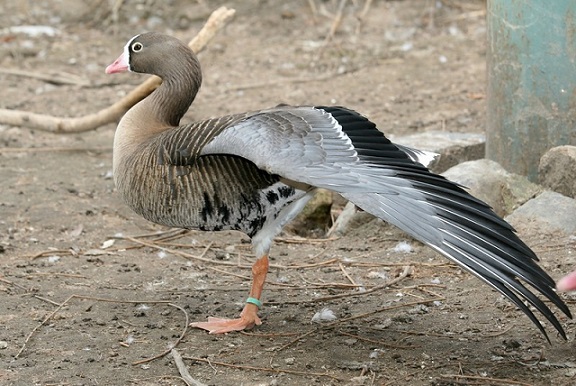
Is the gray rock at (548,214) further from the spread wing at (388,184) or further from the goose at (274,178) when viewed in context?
the spread wing at (388,184)

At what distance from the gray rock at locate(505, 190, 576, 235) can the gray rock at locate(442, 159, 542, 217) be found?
19 cm

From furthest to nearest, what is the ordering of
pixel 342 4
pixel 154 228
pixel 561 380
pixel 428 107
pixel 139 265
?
pixel 342 4, pixel 428 107, pixel 154 228, pixel 139 265, pixel 561 380

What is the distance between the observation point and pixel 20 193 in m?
6.82

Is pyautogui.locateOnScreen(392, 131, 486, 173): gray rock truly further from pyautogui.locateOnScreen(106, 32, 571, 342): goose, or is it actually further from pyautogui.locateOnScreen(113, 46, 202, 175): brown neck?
pyautogui.locateOnScreen(113, 46, 202, 175): brown neck

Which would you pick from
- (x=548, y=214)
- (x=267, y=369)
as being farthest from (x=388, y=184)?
(x=548, y=214)

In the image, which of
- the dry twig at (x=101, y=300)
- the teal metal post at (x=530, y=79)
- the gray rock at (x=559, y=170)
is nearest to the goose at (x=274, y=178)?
the dry twig at (x=101, y=300)

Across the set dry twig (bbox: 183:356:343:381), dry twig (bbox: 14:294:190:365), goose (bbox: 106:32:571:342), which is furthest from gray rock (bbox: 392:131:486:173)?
dry twig (bbox: 183:356:343:381)

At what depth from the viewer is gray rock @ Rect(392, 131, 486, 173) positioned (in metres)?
6.83

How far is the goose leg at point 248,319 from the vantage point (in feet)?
15.8

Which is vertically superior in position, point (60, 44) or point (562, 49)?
point (562, 49)

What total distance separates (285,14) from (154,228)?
210 inches

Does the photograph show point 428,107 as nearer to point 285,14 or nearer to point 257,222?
point 285,14

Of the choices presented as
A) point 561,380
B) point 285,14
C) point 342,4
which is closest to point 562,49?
point 561,380

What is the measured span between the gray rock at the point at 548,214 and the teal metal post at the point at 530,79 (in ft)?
1.58
